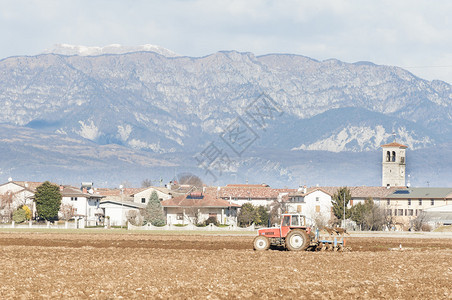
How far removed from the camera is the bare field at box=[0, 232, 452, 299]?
3172 cm

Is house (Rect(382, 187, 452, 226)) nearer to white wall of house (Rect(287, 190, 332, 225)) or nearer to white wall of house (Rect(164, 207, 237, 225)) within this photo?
white wall of house (Rect(287, 190, 332, 225))

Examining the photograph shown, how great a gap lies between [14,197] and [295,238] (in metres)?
127

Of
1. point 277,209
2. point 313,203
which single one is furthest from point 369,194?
point 277,209

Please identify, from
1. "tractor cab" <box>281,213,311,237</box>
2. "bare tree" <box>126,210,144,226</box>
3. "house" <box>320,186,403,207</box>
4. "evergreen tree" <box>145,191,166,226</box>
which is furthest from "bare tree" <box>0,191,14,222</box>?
"tractor cab" <box>281,213,311,237</box>

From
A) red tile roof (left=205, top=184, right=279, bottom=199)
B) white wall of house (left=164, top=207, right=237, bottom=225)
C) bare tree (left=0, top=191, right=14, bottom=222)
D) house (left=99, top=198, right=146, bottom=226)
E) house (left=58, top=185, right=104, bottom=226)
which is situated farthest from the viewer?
red tile roof (left=205, top=184, right=279, bottom=199)

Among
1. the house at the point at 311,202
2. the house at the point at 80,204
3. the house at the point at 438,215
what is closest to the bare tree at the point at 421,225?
the house at the point at 438,215

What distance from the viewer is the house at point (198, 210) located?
145250 mm

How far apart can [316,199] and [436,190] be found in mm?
28110

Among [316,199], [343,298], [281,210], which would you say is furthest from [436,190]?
[343,298]

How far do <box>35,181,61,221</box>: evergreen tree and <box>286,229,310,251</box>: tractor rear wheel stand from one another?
98339mm

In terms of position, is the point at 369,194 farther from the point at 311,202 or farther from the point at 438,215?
the point at 438,215

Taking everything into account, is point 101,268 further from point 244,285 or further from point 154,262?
point 244,285

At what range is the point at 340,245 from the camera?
5544cm

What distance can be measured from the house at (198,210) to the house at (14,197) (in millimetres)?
26957
